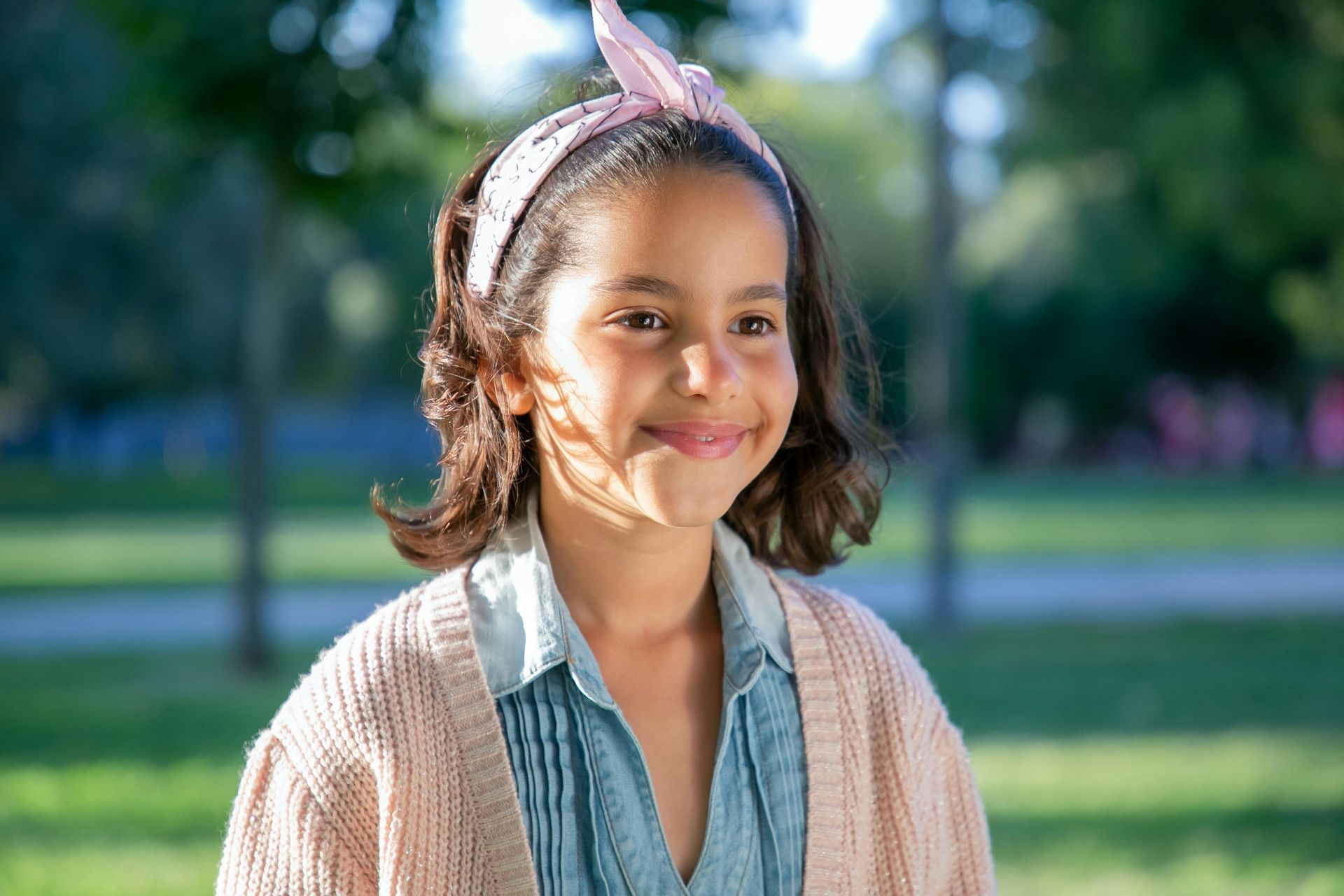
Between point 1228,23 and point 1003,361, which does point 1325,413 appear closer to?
point 1003,361

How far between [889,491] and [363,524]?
15547 mm

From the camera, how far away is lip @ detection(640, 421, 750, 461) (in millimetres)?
1585

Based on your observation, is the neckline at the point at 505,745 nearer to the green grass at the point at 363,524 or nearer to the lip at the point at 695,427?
the lip at the point at 695,427

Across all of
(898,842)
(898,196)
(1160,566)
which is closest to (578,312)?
(898,842)

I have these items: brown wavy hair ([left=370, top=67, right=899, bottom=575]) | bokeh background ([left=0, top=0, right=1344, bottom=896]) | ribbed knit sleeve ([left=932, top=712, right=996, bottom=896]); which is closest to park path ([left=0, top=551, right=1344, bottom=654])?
bokeh background ([left=0, top=0, right=1344, bottom=896])

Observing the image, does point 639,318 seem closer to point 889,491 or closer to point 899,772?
point 899,772

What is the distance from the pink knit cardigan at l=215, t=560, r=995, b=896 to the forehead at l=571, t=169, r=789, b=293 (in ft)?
1.42

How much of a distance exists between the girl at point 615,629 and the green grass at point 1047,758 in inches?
114

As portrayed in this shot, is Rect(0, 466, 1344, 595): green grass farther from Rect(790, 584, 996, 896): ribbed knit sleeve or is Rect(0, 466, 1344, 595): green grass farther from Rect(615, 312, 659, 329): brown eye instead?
Rect(615, 312, 659, 329): brown eye

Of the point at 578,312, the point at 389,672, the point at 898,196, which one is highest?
the point at 898,196

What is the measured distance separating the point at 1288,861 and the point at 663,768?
12.0 feet

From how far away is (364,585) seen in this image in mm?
10898

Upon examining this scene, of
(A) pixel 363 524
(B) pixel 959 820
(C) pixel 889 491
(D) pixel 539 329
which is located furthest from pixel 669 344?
(A) pixel 363 524

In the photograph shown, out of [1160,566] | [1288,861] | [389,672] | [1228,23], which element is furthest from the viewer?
[1160,566]
